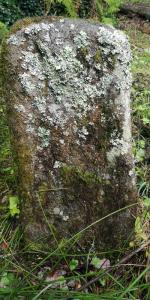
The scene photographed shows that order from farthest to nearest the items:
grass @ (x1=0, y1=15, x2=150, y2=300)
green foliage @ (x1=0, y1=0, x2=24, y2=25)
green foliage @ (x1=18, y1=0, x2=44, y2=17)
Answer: green foliage @ (x1=18, y1=0, x2=44, y2=17)
green foliage @ (x1=0, y1=0, x2=24, y2=25)
grass @ (x1=0, y1=15, x2=150, y2=300)

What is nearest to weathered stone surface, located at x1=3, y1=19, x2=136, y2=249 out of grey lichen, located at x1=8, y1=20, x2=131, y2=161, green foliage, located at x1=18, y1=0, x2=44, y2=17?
grey lichen, located at x1=8, y1=20, x2=131, y2=161

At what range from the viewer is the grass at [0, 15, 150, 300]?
5.66 ft

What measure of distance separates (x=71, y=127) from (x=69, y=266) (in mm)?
743

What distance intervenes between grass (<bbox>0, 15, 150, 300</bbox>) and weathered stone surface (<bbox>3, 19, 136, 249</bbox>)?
0.09 m

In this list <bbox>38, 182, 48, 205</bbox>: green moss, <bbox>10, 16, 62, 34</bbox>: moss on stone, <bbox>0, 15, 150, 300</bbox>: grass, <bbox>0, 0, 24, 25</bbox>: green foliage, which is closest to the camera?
<bbox>0, 15, 150, 300</bbox>: grass

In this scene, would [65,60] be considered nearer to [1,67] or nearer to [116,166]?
[1,67]

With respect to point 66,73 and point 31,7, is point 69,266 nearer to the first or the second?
point 66,73

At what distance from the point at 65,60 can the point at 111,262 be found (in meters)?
1.12

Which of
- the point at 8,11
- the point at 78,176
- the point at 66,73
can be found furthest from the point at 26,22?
the point at 8,11

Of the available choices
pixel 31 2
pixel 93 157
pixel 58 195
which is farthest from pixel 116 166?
pixel 31 2

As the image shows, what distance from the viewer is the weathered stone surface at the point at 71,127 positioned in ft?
7.03

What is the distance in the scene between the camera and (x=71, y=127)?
2.23m

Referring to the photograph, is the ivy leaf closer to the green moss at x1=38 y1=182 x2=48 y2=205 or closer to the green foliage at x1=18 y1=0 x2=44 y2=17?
the green moss at x1=38 y1=182 x2=48 y2=205

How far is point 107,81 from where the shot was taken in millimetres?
2188
